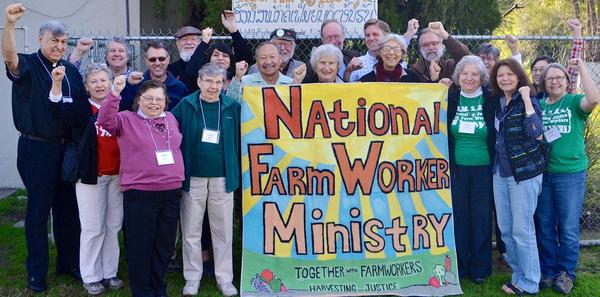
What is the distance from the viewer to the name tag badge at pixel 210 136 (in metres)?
4.37

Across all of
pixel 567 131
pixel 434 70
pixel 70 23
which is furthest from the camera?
pixel 70 23

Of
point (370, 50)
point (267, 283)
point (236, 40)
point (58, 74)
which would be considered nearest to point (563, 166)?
point (370, 50)

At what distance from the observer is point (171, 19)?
861cm

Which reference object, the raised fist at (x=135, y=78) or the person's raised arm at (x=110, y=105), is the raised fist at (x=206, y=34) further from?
the person's raised arm at (x=110, y=105)

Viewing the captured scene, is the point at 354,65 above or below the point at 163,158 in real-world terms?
above

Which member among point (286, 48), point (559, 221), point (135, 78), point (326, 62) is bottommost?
point (559, 221)

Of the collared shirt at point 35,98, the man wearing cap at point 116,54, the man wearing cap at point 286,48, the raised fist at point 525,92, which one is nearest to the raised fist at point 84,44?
the man wearing cap at point 116,54

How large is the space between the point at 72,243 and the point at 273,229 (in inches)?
67.4

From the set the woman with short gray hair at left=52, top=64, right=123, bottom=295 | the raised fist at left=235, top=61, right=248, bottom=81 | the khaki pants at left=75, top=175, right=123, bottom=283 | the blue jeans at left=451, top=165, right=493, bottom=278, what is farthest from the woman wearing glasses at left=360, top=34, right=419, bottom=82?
the khaki pants at left=75, top=175, right=123, bottom=283

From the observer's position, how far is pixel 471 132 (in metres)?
4.66

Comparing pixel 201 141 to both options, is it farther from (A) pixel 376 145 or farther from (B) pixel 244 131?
(A) pixel 376 145

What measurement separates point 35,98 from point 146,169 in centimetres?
106

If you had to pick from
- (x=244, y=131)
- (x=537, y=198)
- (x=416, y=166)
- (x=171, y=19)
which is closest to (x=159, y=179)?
(x=244, y=131)

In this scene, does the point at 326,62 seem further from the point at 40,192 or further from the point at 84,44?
the point at 40,192
